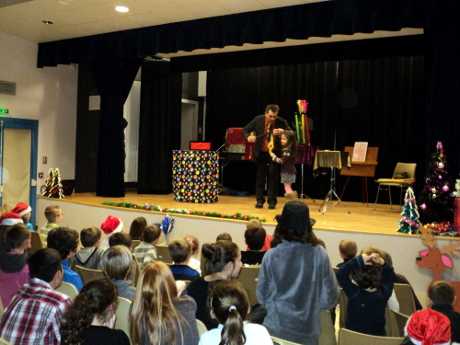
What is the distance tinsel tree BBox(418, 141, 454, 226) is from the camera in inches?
222

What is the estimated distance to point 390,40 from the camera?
775 centimetres

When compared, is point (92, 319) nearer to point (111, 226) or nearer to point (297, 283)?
point (297, 283)

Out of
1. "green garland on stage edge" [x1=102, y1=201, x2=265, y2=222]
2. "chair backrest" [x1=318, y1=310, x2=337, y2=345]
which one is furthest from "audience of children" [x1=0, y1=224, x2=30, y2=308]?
"green garland on stage edge" [x1=102, y1=201, x2=265, y2=222]

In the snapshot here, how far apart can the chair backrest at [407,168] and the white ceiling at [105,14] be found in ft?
7.31

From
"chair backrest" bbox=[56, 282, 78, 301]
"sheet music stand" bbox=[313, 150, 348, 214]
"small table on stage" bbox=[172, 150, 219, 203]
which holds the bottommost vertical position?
"chair backrest" bbox=[56, 282, 78, 301]

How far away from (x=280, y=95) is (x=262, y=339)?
8821 mm

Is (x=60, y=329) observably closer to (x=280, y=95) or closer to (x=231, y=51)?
(x=231, y=51)

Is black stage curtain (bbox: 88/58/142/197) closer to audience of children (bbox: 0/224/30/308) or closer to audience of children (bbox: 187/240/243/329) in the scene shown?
audience of children (bbox: 0/224/30/308)

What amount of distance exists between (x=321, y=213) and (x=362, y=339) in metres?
4.95

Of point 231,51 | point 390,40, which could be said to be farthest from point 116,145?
point 390,40

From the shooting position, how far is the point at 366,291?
2938 millimetres

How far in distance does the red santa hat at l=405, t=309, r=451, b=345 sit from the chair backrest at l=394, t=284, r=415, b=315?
132 cm

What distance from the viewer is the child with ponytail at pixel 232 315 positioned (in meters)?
2.00

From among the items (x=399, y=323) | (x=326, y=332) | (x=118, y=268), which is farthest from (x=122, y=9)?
(x=399, y=323)
